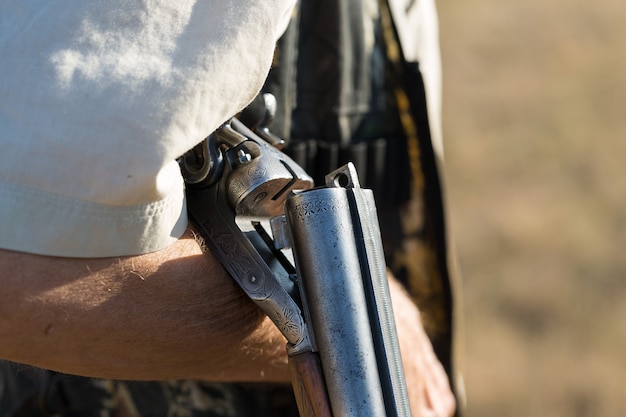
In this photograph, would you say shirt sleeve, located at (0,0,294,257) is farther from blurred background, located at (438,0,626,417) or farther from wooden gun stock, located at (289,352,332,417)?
blurred background, located at (438,0,626,417)

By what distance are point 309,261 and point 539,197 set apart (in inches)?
133

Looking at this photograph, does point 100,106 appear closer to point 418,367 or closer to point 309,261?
point 309,261

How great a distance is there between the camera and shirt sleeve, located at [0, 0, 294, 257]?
794 mm

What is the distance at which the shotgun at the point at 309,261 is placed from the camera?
2.91 ft

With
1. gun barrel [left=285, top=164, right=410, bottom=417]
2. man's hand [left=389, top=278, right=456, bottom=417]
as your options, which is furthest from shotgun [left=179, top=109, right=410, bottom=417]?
man's hand [left=389, top=278, right=456, bottom=417]

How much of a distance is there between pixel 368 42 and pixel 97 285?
84 centimetres

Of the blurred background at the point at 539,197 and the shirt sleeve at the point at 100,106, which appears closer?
the shirt sleeve at the point at 100,106

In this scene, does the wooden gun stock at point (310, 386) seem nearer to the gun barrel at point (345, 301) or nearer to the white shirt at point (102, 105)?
the gun barrel at point (345, 301)

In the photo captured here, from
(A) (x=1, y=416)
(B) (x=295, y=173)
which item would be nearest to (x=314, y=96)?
(B) (x=295, y=173)

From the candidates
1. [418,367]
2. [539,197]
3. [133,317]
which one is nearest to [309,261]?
[133,317]

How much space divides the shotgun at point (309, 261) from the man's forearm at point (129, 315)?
0.04 m

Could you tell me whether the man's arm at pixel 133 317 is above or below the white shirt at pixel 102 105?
below

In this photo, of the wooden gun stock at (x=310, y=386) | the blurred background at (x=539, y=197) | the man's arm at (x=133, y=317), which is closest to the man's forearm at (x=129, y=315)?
the man's arm at (x=133, y=317)

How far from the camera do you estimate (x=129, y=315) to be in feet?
2.97
